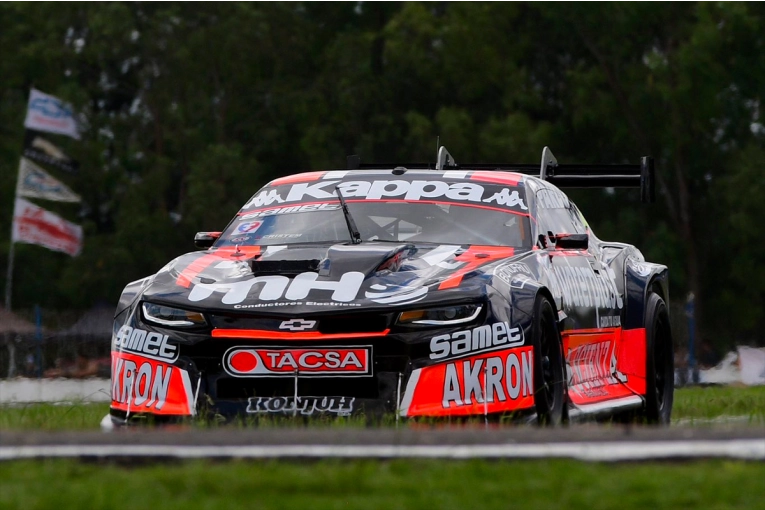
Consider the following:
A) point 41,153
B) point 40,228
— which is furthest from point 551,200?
point 41,153

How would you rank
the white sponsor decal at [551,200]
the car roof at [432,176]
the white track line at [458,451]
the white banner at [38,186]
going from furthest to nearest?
the white banner at [38,186]
the white sponsor decal at [551,200]
the car roof at [432,176]
the white track line at [458,451]

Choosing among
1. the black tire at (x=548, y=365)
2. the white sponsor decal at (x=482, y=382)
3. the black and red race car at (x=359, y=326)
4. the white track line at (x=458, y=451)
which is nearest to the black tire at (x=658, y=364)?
the black and red race car at (x=359, y=326)

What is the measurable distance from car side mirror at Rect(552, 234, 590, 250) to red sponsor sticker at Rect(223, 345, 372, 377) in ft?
6.13

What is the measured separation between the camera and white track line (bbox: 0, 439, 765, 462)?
4.04 metres

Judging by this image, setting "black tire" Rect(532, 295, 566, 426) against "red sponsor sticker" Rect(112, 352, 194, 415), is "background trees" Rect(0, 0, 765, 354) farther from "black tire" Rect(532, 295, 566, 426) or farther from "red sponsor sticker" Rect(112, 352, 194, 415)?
"red sponsor sticker" Rect(112, 352, 194, 415)

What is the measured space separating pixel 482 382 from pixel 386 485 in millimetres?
2104

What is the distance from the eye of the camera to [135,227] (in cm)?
4044

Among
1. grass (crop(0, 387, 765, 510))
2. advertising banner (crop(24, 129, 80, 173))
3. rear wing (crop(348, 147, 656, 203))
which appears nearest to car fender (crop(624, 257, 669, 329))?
rear wing (crop(348, 147, 656, 203))

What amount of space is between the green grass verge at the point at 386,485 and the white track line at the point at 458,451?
0.14ft

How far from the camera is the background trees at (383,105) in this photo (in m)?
36.6

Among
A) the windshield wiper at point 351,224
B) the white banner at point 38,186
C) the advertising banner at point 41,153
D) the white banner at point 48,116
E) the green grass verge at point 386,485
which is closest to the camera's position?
the green grass verge at point 386,485

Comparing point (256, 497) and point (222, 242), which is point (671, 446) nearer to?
point (256, 497)

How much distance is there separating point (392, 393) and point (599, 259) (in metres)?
2.96

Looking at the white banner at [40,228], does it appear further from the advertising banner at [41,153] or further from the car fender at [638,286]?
the car fender at [638,286]
